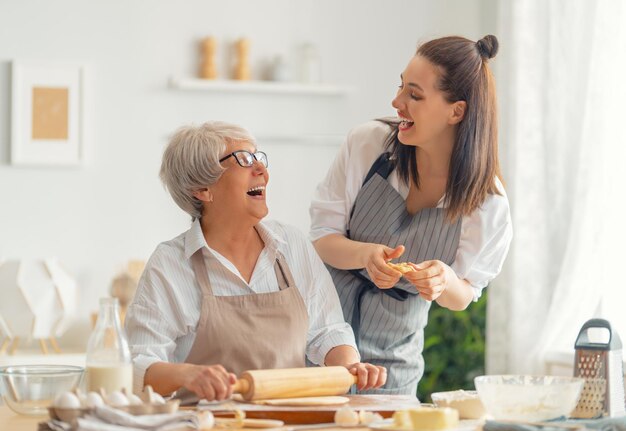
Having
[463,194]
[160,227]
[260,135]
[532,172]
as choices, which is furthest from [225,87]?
[463,194]

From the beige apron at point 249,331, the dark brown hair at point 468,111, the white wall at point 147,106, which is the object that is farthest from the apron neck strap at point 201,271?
the white wall at point 147,106

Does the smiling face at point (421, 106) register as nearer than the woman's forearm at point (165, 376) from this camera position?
No

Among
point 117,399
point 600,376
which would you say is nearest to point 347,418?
point 117,399

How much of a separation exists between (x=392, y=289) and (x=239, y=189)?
59 centimetres

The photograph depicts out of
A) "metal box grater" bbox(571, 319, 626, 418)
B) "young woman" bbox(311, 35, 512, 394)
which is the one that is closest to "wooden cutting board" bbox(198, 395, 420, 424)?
"metal box grater" bbox(571, 319, 626, 418)

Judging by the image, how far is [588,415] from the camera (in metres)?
2.08

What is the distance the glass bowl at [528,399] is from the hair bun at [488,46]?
3.46ft

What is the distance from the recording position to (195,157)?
2496 millimetres

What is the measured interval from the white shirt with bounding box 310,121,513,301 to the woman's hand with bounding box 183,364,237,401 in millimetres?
860

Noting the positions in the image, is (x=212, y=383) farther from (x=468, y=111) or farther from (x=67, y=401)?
(x=468, y=111)

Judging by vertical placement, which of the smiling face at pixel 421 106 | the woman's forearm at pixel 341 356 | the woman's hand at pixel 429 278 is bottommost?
the woman's forearm at pixel 341 356

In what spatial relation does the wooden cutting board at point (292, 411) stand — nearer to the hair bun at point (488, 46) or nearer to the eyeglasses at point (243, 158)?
the eyeglasses at point (243, 158)

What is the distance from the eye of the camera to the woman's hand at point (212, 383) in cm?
198

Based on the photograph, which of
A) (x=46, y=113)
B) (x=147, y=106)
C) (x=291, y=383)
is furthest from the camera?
(x=147, y=106)
